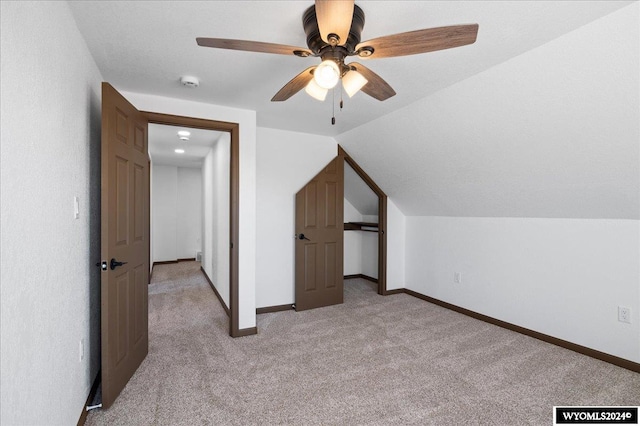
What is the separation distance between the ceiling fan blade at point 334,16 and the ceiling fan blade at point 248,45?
210mm

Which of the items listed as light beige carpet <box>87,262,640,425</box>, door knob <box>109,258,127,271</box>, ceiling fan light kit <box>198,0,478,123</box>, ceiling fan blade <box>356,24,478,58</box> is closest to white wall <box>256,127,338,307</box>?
light beige carpet <box>87,262,640,425</box>

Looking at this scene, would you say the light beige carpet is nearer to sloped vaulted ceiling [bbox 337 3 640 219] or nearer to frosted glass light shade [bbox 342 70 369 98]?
sloped vaulted ceiling [bbox 337 3 640 219]

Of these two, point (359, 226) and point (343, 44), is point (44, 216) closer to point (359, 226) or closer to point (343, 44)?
point (343, 44)

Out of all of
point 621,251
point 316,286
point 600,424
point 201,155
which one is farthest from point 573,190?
point 201,155

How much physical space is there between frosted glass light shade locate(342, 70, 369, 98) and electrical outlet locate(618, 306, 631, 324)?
283cm

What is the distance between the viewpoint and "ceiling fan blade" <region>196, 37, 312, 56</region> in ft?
4.59

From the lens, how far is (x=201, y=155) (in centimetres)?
579

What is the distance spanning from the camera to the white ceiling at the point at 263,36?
1570 mm

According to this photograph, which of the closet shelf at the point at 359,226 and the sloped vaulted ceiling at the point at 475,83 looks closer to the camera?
the sloped vaulted ceiling at the point at 475,83

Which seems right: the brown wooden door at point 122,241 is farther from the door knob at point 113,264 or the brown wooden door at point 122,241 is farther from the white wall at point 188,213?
the white wall at point 188,213

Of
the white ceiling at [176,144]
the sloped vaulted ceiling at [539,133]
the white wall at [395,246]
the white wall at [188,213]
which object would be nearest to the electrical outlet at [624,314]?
the sloped vaulted ceiling at [539,133]

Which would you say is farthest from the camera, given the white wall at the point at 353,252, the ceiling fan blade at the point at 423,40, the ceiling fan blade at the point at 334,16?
the white wall at the point at 353,252

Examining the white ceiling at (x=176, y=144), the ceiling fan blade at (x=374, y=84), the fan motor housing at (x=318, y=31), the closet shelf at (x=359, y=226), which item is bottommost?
the closet shelf at (x=359, y=226)

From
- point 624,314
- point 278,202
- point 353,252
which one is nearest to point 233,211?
point 278,202
